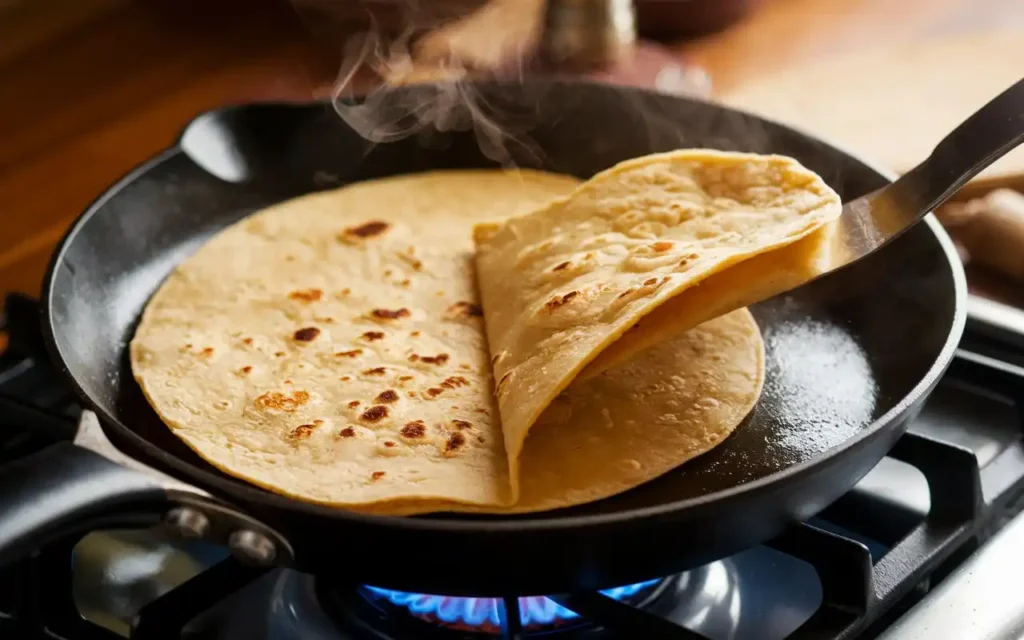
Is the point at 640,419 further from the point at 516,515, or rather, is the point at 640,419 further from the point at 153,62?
the point at 153,62

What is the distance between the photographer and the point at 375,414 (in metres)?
1.04

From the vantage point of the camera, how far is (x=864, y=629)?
88 cm

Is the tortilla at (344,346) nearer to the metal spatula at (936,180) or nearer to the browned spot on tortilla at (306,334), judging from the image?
the browned spot on tortilla at (306,334)

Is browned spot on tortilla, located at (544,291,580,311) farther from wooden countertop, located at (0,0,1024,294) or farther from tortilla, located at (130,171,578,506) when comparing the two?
wooden countertop, located at (0,0,1024,294)

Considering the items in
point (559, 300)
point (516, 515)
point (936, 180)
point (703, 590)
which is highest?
point (936, 180)

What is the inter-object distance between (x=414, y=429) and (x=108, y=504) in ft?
1.05

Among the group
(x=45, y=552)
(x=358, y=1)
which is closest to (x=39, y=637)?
(x=45, y=552)

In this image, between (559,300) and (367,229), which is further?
(367,229)

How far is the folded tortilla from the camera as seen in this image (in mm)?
966

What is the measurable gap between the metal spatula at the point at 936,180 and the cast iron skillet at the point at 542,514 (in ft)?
0.35

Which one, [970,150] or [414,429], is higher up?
[970,150]

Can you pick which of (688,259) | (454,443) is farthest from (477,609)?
(688,259)

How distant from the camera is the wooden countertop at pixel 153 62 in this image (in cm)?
169

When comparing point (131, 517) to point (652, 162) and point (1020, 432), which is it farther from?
point (1020, 432)
